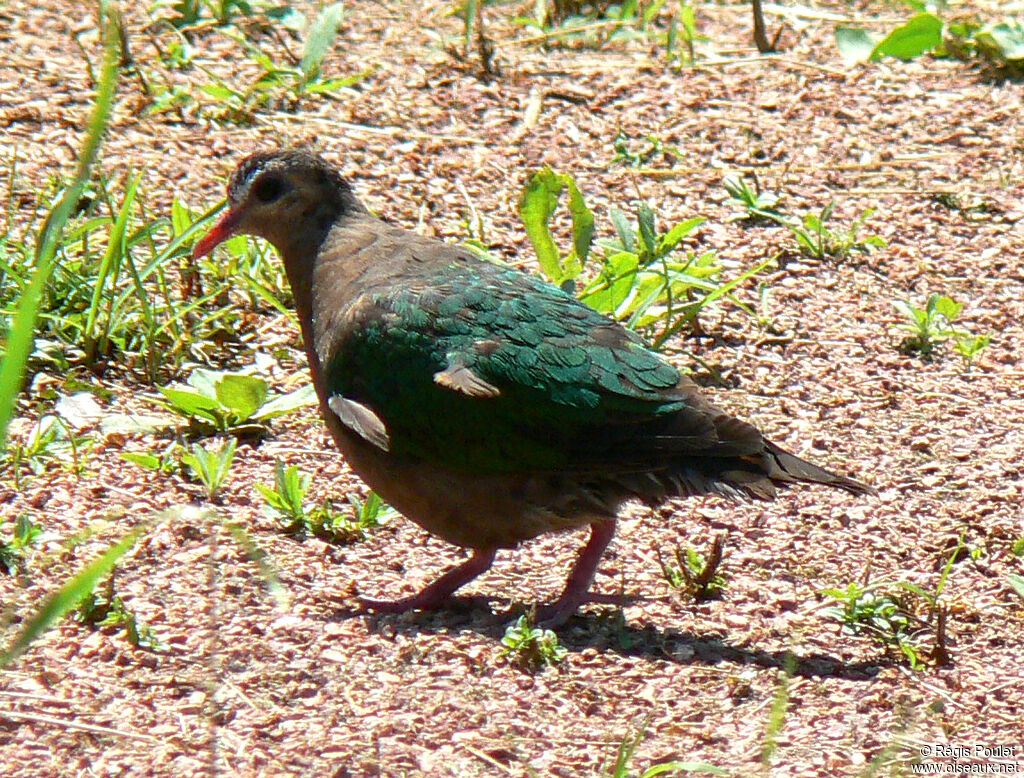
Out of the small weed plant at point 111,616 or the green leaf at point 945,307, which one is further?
the green leaf at point 945,307

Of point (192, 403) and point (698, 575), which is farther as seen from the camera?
point (192, 403)

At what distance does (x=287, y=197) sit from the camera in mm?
4898

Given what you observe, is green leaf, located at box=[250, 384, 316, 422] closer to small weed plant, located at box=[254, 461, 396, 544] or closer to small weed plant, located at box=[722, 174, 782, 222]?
small weed plant, located at box=[254, 461, 396, 544]

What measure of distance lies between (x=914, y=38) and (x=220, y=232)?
13.0 feet

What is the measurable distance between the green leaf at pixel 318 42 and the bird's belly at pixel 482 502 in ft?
10.4

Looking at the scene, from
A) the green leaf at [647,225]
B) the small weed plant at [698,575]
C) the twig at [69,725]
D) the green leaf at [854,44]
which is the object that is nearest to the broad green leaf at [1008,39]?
the green leaf at [854,44]

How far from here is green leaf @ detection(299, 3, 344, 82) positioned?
22.3 feet

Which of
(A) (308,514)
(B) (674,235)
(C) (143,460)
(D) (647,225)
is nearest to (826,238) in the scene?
(B) (674,235)

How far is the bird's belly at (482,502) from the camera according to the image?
161 inches

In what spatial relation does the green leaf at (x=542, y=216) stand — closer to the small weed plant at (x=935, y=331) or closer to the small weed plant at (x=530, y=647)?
the small weed plant at (x=935, y=331)

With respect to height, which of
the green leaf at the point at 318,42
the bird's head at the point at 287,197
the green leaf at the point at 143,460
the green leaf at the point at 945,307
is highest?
the green leaf at the point at 318,42

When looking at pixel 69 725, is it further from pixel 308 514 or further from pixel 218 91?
pixel 218 91

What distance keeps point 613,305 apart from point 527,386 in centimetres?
142

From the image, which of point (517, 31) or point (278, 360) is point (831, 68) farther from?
point (278, 360)
